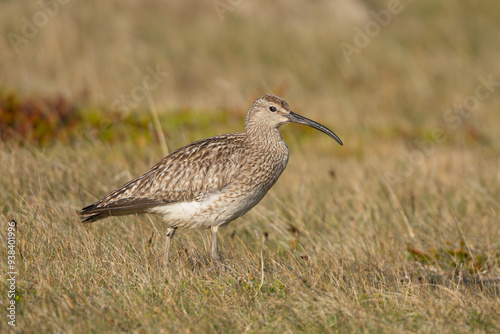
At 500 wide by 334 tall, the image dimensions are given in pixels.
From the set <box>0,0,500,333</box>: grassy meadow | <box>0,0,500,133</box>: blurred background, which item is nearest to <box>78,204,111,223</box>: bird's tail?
<box>0,0,500,333</box>: grassy meadow

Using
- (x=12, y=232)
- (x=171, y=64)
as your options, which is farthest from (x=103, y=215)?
(x=171, y=64)

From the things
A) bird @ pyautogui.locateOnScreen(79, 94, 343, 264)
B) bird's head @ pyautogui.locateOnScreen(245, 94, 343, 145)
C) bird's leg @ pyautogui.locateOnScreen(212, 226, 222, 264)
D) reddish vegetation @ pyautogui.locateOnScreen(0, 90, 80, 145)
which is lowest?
bird's leg @ pyautogui.locateOnScreen(212, 226, 222, 264)

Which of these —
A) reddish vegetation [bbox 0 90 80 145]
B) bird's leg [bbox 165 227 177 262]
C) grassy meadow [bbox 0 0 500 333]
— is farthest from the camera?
reddish vegetation [bbox 0 90 80 145]

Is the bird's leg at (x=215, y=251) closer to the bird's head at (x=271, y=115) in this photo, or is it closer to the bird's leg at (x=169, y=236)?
the bird's leg at (x=169, y=236)

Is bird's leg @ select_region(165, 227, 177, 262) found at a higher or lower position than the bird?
lower

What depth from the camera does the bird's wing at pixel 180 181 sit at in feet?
20.1

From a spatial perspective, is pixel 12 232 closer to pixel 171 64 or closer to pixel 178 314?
pixel 178 314

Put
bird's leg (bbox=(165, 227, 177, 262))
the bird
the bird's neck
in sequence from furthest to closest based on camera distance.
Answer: the bird's neck < the bird < bird's leg (bbox=(165, 227, 177, 262))

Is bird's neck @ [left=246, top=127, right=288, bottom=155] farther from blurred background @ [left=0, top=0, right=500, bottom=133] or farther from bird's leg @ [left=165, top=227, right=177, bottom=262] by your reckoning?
blurred background @ [left=0, top=0, right=500, bottom=133]

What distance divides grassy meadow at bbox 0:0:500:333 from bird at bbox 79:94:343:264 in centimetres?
29

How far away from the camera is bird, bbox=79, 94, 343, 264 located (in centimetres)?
607

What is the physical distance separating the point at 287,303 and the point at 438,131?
9349 millimetres

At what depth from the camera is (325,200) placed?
8430 millimetres

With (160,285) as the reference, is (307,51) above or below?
Answer: above
